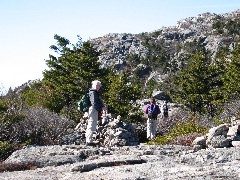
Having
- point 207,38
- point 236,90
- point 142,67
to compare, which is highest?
point 207,38

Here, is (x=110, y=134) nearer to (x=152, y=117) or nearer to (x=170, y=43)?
(x=152, y=117)

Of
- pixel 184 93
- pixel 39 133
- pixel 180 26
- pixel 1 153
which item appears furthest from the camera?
pixel 180 26

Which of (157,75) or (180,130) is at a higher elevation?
(157,75)

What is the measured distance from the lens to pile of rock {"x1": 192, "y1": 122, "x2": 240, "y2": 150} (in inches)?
335

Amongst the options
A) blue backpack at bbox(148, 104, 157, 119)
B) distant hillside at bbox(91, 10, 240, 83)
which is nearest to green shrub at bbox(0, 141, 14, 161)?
blue backpack at bbox(148, 104, 157, 119)

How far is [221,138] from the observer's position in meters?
8.64

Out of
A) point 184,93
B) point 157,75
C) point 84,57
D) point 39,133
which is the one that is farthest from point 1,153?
point 157,75

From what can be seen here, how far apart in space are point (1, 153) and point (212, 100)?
81.7 feet

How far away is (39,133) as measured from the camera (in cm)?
1227

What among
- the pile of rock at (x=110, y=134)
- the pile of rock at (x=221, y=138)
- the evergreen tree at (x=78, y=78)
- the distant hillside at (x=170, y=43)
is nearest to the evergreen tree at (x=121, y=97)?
the evergreen tree at (x=78, y=78)

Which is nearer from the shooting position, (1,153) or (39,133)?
(1,153)

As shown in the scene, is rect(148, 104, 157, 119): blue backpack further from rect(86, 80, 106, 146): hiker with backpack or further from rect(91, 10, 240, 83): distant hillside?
rect(91, 10, 240, 83): distant hillside

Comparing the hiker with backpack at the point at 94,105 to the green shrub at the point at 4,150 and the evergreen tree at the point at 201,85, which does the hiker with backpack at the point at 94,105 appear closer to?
the green shrub at the point at 4,150

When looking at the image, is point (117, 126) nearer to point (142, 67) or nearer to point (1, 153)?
point (1, 153)
